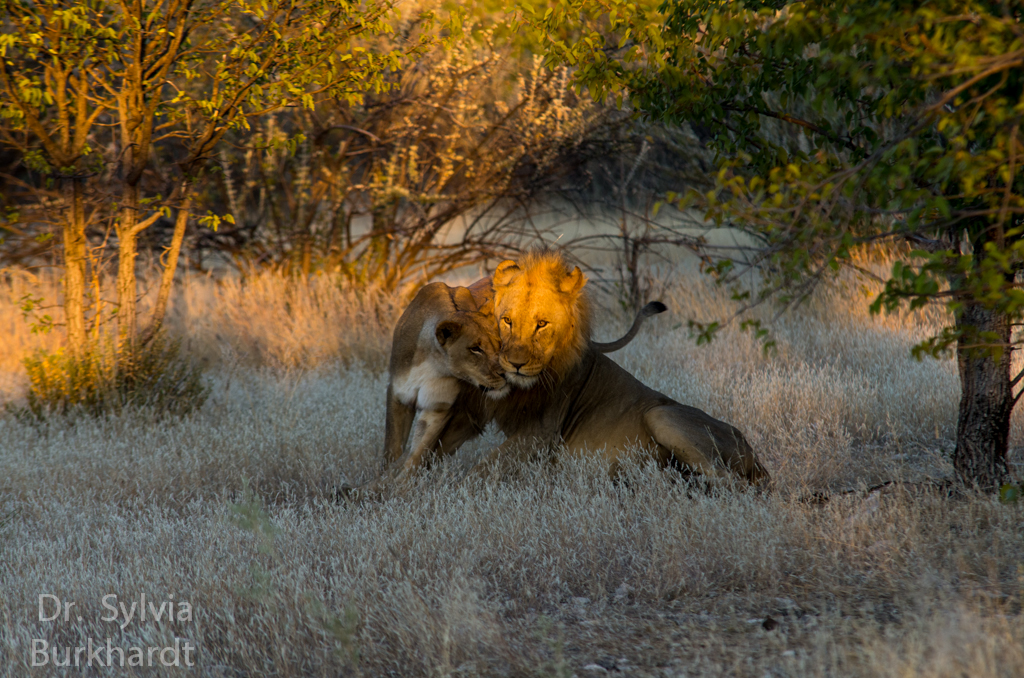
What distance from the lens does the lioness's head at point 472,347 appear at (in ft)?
14.6

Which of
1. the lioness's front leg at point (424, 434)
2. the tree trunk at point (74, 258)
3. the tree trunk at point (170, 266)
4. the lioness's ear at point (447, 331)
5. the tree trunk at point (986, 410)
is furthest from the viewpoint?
the tree trunk at point (170, 266)

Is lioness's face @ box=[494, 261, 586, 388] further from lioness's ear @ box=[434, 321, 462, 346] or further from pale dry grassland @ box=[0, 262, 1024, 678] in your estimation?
pale dry grassland @ box=[0, 262, 1024, 678]

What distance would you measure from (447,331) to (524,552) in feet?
4.07

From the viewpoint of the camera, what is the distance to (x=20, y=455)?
5402 millimetres

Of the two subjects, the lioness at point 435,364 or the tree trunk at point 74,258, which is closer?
the lioness at point 435,364

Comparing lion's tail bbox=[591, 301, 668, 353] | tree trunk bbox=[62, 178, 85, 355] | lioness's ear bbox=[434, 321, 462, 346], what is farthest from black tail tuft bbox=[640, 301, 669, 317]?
tree trunk bbox=[62, 178, 85, 355]

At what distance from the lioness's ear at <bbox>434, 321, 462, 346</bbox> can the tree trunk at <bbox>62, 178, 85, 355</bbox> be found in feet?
11.0

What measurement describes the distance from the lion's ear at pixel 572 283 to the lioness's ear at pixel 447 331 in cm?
62

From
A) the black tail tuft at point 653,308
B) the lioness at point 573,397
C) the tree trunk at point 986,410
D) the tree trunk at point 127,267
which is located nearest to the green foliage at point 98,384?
the tree trunk at point 127,267

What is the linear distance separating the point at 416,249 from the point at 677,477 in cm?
611

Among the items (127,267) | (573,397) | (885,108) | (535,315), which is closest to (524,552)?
(535,315)

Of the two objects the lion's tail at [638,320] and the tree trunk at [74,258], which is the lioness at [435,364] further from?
the tree trunk at [74,258]

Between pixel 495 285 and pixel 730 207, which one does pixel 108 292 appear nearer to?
pixel 495 285

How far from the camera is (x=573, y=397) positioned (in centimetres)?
502
